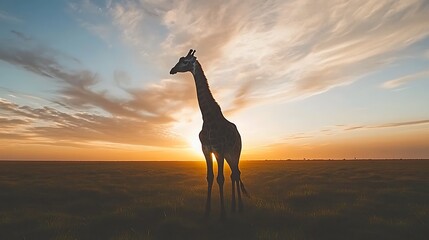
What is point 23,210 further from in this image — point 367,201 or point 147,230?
point 367,201

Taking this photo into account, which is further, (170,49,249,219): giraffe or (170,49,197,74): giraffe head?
(170,49,197,74): giraffe head

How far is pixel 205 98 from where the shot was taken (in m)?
10.1

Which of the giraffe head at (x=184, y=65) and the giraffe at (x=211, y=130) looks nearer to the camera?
the giraffe at (x=211, y=130)

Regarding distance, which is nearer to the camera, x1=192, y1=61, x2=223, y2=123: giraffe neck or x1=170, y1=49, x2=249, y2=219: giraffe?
x1=170, y1=49, x2=249, y2=219: giraffe

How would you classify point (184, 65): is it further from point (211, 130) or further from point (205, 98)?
point (211, 130)

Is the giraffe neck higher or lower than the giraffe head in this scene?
lower

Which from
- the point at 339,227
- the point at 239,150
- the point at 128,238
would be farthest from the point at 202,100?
the point at 339,227

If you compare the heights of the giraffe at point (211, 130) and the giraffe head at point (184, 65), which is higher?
the giraffe head at point (184, 65)

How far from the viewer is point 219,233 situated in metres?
7.68

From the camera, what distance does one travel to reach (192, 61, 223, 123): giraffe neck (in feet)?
32.7

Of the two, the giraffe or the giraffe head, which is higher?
the giraffe head

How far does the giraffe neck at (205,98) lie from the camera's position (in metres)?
9.97

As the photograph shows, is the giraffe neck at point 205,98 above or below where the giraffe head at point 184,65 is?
below

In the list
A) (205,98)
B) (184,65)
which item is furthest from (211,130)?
(184,65)
